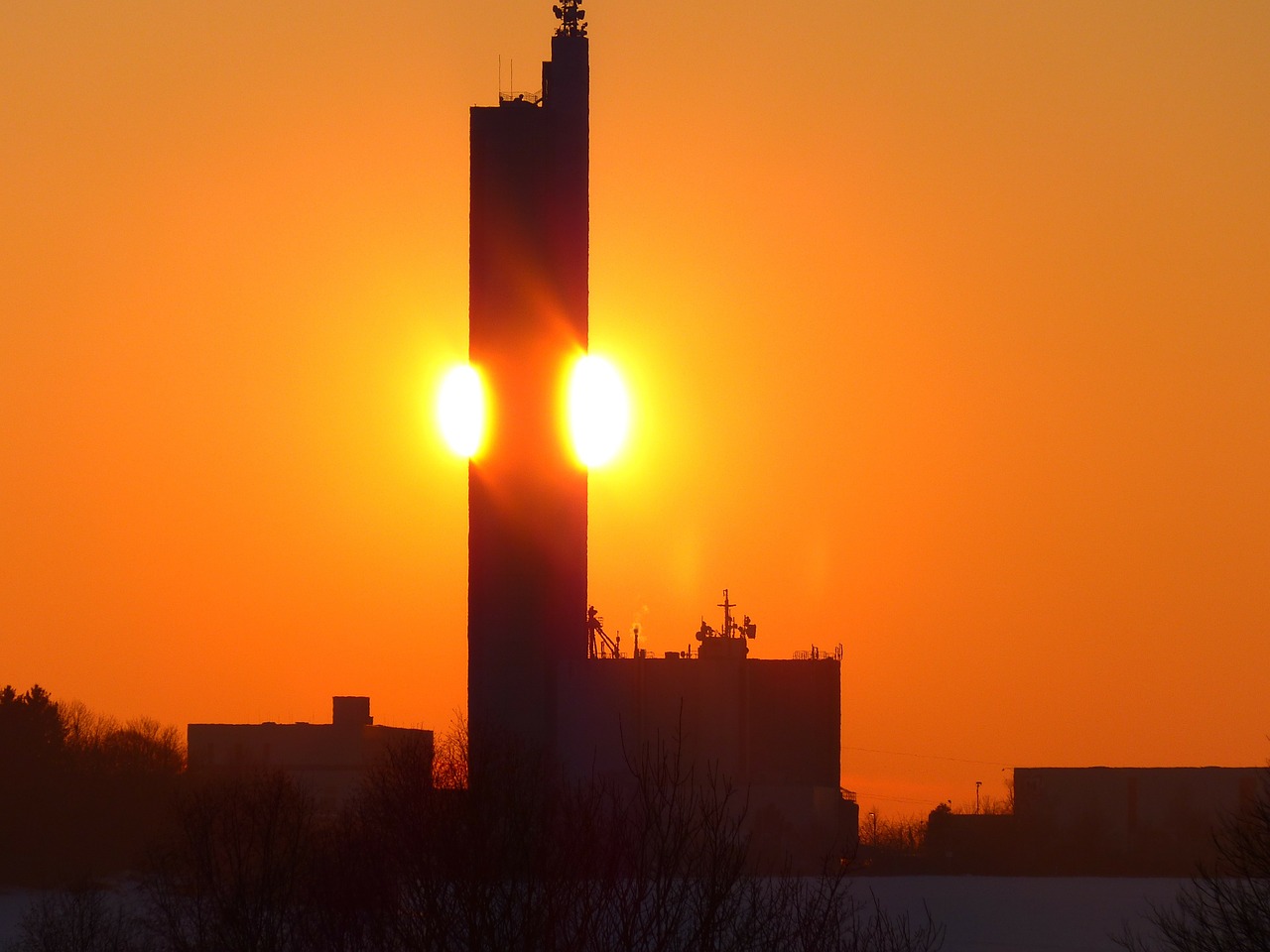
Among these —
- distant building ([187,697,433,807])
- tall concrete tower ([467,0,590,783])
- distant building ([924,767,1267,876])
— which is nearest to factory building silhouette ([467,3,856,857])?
tall concrete tower ([467,0,590,783])

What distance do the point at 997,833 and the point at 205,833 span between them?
86327mm

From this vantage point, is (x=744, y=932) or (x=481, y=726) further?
(x=481, y=726)

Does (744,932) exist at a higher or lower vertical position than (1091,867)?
higher

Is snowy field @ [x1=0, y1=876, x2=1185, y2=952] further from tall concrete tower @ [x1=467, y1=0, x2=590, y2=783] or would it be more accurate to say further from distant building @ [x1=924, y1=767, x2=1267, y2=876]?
tall concrete tower @ [x1=467, y1=0, x2=590, y2=783]

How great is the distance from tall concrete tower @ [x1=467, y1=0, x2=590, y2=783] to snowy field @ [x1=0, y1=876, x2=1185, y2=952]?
21263mm

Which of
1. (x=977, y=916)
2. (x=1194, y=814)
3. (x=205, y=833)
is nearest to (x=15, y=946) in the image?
(x=205, y=833)

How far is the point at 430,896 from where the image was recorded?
87.6 feet

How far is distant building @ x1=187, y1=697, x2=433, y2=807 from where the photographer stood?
123062 mm

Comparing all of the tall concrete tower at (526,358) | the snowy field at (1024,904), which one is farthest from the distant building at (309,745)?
the snowy field at (1024,904)

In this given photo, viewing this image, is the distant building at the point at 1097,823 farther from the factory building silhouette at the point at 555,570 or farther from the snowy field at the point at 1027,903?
the factory building silhouette at the point at 555,570

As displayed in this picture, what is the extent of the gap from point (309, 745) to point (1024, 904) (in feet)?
137

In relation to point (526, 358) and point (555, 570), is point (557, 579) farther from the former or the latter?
point (526, 358)

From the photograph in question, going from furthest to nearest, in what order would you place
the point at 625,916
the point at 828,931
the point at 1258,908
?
the point at 1258,908 < the point at 828,931 < the point at 625,916

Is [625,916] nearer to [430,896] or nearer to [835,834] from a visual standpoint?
[430,896]
